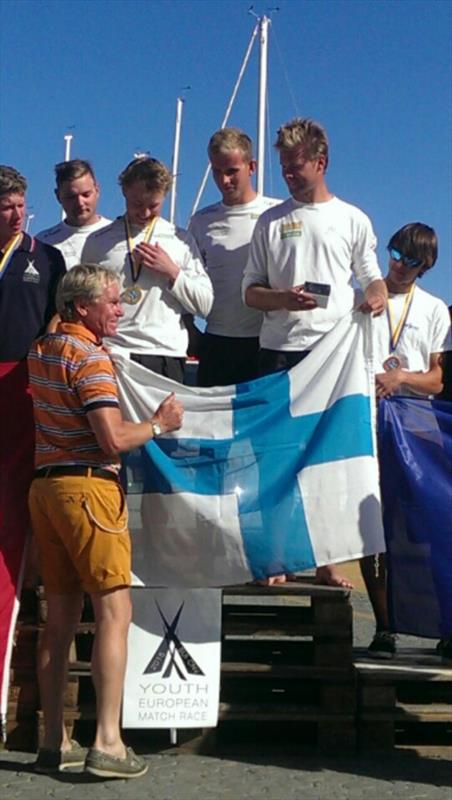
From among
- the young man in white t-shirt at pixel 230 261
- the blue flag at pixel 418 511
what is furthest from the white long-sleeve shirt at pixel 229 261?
the blue flag at pixel 418 511

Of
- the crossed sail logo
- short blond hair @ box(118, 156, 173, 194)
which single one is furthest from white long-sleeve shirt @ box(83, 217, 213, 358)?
the crossed sail logo

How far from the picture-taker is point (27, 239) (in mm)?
5879

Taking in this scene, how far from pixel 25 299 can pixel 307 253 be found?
4.73ft

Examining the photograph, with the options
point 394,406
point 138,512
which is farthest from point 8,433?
point 394,406

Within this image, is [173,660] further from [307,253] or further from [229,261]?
[229,261]

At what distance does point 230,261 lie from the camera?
6402 mm

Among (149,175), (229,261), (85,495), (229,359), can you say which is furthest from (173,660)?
(149,175)

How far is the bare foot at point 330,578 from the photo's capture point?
5691 mm

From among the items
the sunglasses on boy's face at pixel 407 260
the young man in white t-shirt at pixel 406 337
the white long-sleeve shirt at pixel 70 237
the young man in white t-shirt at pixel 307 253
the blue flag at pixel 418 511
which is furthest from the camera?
the white long-sleeve shirt at pixel 70 237

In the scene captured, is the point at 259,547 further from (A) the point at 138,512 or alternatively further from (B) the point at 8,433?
(B) the point at 8,433

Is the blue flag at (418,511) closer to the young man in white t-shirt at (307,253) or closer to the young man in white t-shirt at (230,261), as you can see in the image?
the young man in white t-shirt at (307,253)

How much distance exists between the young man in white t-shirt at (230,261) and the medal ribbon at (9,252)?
44.5 inches

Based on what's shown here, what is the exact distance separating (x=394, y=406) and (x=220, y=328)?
121cm

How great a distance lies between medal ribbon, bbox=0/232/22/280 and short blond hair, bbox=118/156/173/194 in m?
0.64
